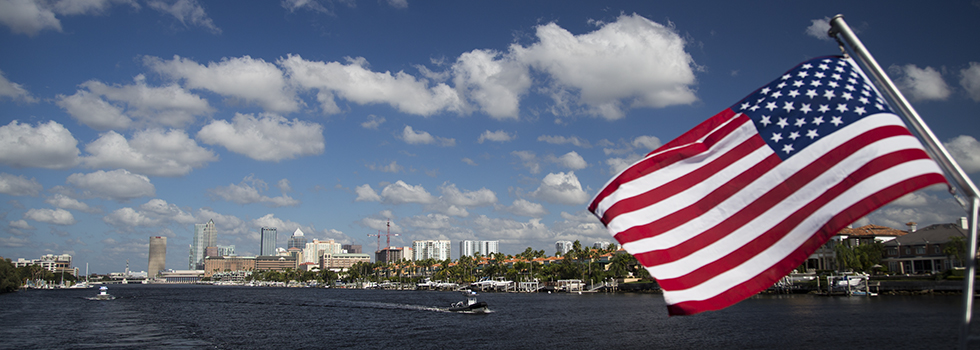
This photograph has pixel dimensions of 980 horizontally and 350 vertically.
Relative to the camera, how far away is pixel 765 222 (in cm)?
915

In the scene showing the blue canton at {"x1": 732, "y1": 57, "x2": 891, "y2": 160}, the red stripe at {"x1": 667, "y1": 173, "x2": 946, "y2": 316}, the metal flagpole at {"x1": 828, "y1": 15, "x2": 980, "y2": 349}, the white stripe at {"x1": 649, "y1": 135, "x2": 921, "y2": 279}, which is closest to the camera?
the metal flagpole at {"x1": 828, "y1": 15, "x2": 980, "y2": 349}

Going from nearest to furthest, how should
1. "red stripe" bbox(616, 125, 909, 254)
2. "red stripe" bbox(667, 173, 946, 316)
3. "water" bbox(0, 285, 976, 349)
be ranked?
1. "red stripe" bbox(667, 173, 946, 316)
2. "red stripe" bbox(616, 125, 909, 254)
3. "water" bbox(0, 285, 976, 349)

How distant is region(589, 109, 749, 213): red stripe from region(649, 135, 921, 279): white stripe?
1.50m

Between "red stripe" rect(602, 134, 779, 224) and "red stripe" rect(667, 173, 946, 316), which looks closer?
"red stripe" rect(667, 173, 946, 316)

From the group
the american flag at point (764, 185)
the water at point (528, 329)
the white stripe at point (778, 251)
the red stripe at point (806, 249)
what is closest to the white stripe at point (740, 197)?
the american flag at point (764, 185)

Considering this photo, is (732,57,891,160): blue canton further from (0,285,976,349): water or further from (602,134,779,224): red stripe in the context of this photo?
(0,285,976,349): water

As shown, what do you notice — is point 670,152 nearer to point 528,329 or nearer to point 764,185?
point 764,185

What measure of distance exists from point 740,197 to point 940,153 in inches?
105

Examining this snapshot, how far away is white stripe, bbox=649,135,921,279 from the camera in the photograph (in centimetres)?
873

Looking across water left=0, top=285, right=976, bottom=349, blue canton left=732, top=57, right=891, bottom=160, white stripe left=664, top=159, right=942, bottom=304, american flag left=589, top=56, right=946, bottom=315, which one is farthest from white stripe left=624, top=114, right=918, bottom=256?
water left=0, top=285, right=976, bottom=349

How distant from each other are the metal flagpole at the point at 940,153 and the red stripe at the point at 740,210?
829 mm

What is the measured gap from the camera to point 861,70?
908 cm

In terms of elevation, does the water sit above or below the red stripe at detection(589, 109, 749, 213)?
below

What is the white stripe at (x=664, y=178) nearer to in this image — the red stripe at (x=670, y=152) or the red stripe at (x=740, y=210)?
the red stripe at (x=670, y=152)
